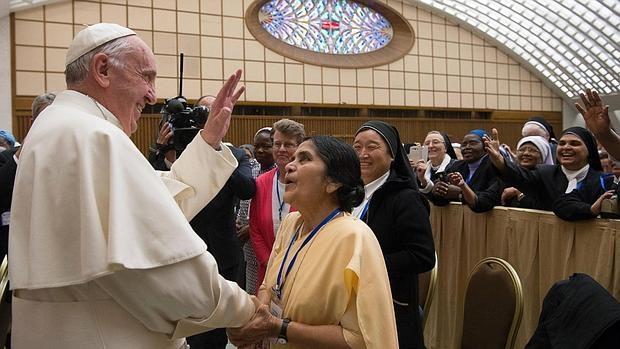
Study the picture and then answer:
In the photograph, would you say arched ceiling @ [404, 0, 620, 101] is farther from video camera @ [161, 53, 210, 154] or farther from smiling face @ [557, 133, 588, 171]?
video camera @ [161, 53, 210, 154]

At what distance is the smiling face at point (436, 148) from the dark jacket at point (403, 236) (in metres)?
2.74

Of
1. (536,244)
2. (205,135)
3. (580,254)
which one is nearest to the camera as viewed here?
(205,135)

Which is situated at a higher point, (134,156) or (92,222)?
(134,156)

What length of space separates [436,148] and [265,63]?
1089 centimetres

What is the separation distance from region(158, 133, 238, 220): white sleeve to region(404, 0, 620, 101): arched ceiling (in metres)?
16.8

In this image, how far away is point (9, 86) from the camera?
1230 cm

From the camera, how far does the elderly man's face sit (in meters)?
1.44

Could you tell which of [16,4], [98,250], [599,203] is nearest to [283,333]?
[98,250]

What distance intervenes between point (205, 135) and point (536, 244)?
245 cm

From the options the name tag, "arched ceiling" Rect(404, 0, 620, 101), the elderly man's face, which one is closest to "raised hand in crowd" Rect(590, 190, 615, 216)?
the elderly man's face

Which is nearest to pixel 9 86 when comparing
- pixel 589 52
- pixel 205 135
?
pixel 205 135

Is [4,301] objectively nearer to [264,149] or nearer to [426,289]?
[426,289]

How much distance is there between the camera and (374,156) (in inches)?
104

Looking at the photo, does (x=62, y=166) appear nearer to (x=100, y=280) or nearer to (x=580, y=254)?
(x=100, y=280)
